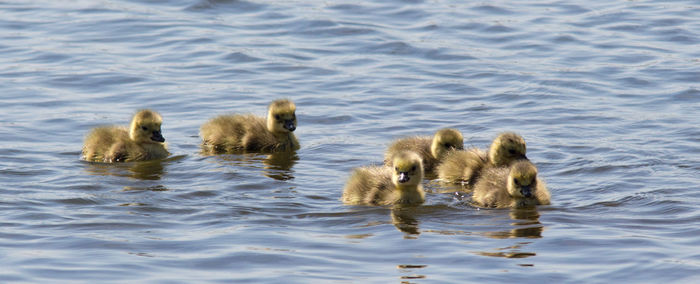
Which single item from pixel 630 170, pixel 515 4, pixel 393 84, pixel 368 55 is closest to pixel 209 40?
pixel 368 55

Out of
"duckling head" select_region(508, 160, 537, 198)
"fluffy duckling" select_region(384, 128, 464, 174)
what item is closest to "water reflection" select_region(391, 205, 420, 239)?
"duckling head" select_region(508, 160, 537, 198)

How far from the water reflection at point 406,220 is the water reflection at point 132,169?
2538mm

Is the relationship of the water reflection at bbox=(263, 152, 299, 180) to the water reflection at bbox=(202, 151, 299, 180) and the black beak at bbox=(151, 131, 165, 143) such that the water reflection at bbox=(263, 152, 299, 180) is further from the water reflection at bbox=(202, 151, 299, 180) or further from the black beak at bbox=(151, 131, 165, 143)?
the black beak at bbox=(151, 131, 165, 143)

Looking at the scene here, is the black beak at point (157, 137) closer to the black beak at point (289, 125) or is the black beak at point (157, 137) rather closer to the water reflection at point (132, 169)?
the water reflection at point (132, 169)

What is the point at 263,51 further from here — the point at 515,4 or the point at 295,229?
the point at 295,229

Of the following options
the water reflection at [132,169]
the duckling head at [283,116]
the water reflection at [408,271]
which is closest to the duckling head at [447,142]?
the duckling head at [283,116]

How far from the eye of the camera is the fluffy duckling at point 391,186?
9.93 meters

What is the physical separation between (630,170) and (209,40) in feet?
26.8

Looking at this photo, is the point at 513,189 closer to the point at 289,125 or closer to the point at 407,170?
the point at 407,170

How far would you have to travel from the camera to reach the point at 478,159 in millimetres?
10984

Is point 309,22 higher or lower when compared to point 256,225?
higher

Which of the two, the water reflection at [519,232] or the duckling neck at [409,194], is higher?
the duckling neck at [409,194]

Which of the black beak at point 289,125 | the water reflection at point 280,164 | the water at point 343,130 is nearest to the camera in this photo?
the water at point 343,130

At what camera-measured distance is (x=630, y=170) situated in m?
11.2
